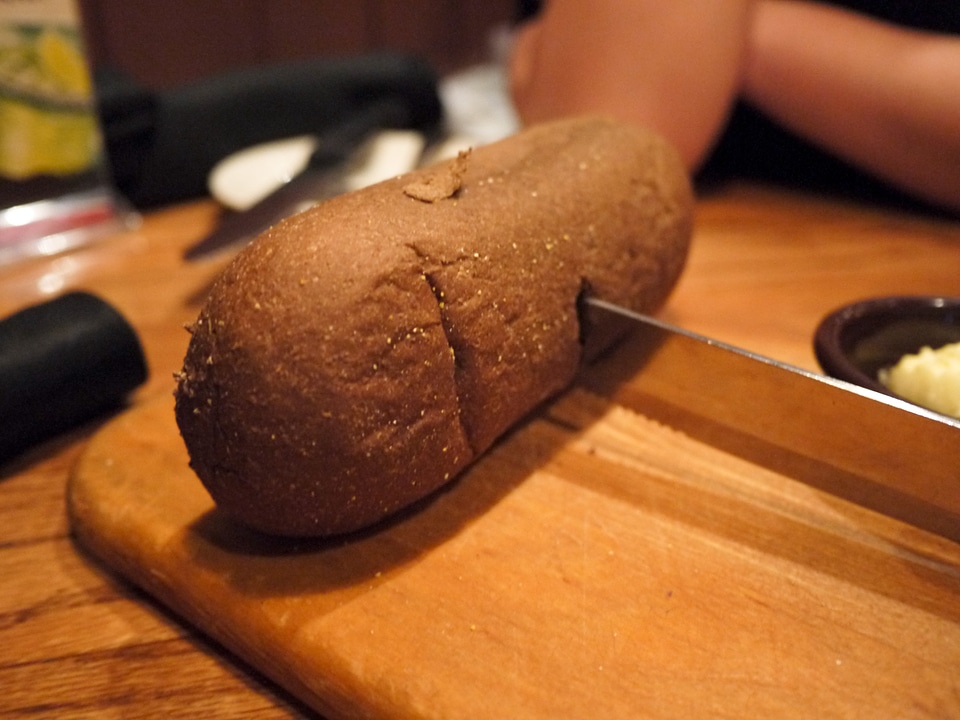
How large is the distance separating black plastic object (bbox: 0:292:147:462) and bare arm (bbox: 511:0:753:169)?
1150 millimetres

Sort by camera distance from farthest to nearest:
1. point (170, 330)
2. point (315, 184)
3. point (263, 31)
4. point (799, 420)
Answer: point (263, 31), point (315, 184), point (170, 330), point (799, 420)

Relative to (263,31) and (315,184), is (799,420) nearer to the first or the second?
(315,184)

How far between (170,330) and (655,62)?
1.18m

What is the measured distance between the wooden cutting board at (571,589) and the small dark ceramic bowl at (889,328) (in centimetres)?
28

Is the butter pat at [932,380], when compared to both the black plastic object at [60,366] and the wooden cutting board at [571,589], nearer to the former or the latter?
the wooden cutting board at [571,589]

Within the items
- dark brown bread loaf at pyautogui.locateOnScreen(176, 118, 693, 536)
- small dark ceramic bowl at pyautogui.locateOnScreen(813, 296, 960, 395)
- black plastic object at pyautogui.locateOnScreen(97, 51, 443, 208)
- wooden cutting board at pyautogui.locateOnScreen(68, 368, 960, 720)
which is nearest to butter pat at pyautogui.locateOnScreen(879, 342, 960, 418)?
small dark ceramic bowl at pyautogui.locateOnScreen(813, 296, 960, 395)

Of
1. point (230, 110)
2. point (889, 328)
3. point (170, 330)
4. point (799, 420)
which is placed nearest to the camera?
point (799, 420)

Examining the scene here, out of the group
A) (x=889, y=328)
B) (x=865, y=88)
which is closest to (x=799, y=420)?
(x=889, y=328)

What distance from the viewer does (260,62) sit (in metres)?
2.75

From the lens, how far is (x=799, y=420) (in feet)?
3.38

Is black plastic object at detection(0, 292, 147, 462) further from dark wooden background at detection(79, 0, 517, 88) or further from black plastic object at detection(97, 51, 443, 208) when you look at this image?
dark wooden background at detection(79, 0, 517, 88)

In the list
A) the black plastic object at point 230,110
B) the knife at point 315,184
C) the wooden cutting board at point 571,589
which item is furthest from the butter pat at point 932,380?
the black plastic object at point 230,110

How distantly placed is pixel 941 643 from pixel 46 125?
5.90ft

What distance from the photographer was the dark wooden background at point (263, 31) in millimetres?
2357
